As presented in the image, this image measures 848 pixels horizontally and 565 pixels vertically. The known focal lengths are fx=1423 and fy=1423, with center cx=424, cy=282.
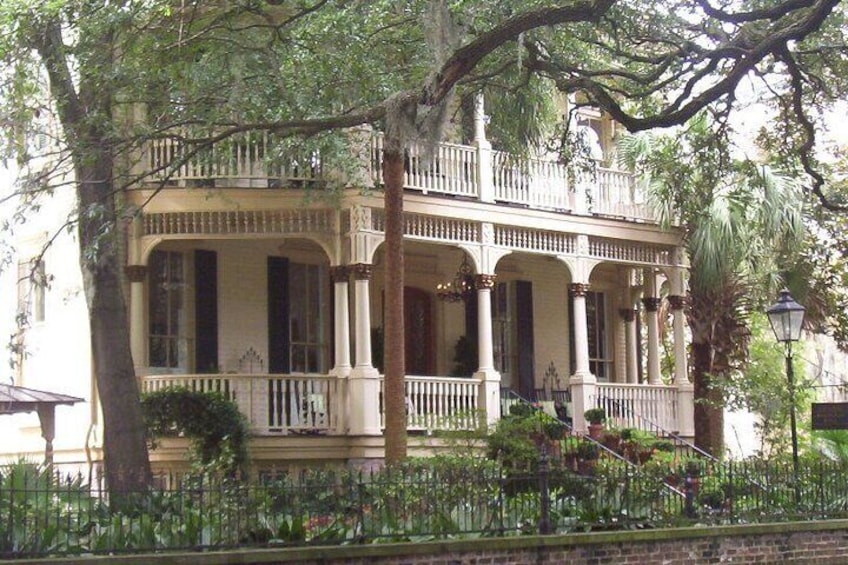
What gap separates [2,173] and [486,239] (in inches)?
353

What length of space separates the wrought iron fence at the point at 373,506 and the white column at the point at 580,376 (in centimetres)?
724

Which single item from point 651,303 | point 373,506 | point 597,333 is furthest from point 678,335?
point 373,506

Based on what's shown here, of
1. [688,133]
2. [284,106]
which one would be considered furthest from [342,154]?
[688,133]

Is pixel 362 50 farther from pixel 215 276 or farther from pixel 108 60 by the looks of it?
pixel 215 276

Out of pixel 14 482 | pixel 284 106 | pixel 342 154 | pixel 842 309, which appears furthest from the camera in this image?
pixel 842 309

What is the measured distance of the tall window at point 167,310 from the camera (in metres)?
23.6

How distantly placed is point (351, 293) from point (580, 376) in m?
4.35

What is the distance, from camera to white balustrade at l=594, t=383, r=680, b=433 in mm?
25875

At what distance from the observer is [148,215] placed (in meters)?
22.7

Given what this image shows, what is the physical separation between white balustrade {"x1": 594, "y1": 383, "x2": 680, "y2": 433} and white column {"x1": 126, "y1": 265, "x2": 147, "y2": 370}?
26.7 ft

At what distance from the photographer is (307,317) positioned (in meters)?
25.2

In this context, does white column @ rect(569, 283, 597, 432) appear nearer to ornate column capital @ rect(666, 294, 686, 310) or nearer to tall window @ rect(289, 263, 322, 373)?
ornate column capital @ rect(666, 294, 686, 310)

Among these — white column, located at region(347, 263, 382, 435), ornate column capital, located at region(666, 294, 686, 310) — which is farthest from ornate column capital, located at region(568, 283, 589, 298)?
white column, located at region(347, 263, 382, 435)

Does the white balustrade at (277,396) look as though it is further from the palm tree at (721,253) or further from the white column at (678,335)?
the white column at (678,335)
